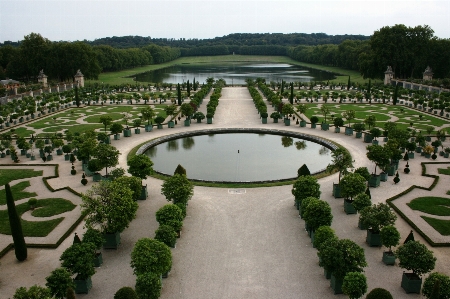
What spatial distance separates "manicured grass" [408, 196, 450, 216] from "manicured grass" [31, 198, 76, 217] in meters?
22.0

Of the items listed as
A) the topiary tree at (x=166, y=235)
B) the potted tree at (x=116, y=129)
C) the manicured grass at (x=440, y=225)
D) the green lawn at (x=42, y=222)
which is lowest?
the green lawn at (x=42, y=222)

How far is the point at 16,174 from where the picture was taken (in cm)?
3048

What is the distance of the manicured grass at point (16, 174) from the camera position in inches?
1166

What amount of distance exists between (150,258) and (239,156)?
67.2 feet

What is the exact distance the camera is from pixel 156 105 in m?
63.2

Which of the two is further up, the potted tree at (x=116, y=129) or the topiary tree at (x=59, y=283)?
the potted tree at (x=116, y=129)

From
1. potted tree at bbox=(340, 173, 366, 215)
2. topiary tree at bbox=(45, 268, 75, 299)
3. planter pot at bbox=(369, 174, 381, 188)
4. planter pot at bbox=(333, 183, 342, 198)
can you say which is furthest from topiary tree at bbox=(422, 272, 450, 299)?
topiary tree at bbox=(45, 268, 75, 299)

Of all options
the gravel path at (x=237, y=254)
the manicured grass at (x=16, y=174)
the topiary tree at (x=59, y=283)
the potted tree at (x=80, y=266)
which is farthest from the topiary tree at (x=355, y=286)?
the manicured grass at (x=16, y=174)

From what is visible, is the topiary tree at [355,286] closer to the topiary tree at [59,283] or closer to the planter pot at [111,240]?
the topiary tree at [59,283]

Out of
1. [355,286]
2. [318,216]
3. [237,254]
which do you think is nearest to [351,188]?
[318,216]

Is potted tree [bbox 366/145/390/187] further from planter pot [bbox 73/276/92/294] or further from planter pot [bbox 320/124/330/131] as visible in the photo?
planter pot [bbox 73/276/92/294]

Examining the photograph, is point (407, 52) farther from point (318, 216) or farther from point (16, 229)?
point (16, 229)

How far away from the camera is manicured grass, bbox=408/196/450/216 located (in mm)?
22984

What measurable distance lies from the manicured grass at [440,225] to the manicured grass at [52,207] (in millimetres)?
21812
